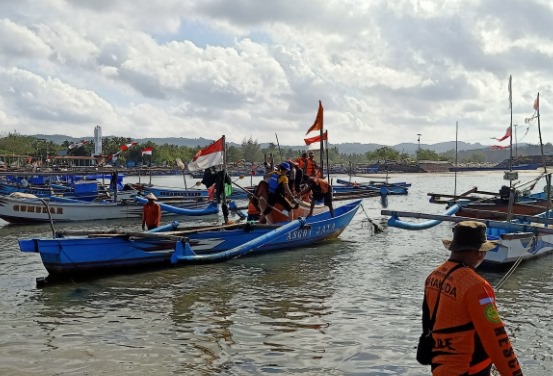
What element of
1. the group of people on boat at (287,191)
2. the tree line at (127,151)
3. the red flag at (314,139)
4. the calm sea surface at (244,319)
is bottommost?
the calm sea surface at (244,319)

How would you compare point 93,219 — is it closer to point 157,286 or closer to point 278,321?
point 157,286

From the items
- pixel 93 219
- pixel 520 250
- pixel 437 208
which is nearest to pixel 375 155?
pixel 437 208

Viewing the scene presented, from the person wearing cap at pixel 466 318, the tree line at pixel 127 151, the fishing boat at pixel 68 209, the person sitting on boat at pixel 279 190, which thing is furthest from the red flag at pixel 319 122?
the tree line at pixel 127 151

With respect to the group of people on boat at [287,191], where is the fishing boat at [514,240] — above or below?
below

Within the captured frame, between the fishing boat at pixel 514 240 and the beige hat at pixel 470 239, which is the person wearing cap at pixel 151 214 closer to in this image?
the fishing boat at pixel 514 240

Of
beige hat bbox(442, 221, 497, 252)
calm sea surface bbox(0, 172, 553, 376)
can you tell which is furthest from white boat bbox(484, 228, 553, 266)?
beige hat bbox(442, 221, 497, 252)

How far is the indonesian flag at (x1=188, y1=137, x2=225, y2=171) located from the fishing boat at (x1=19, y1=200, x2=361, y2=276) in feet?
6.59

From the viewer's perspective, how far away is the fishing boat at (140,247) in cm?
1084

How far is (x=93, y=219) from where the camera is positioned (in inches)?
947

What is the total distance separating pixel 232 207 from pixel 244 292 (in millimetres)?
10162

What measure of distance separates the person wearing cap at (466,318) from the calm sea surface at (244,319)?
11.2 feet

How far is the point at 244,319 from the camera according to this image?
8773 millimetres

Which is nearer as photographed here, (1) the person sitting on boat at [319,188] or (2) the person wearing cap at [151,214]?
(2) the person wearing cap at [151,214]

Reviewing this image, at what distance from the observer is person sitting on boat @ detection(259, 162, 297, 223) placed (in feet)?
48.8
